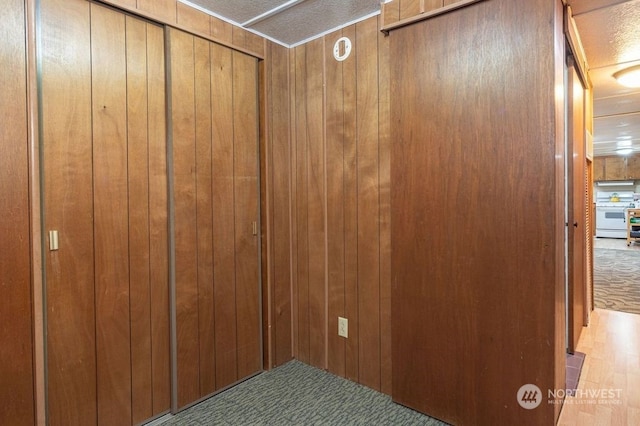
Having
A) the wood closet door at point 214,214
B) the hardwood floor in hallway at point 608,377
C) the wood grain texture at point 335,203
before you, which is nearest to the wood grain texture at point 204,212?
the wood closet door at point 214,214

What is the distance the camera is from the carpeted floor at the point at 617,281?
3.79 metres

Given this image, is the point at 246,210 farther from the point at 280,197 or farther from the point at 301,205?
the point at 301,205

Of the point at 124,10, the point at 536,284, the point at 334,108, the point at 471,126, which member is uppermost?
the point at 124,10

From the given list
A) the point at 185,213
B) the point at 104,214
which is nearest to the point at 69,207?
the point at 104,214

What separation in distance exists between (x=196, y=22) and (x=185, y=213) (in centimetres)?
110

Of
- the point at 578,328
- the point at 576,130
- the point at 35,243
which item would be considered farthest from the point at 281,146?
the point at 578,328

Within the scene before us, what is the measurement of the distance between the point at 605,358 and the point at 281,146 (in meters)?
2.76

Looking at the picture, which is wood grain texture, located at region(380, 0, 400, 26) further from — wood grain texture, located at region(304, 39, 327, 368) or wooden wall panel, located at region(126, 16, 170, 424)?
wooden wall panel, located at region(126, 16, 170, 424)

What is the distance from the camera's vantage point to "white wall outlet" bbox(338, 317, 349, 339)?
92.9 inches

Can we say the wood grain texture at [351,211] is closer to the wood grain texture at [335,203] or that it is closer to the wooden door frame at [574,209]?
the wood grain texture at [335,203]

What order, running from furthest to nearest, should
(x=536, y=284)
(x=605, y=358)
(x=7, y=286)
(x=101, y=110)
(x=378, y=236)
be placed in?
(x=605, y=358) < (x=378, y=236) < (x=101, y=110) < (x=536, y=284) < (x=7, y=286)

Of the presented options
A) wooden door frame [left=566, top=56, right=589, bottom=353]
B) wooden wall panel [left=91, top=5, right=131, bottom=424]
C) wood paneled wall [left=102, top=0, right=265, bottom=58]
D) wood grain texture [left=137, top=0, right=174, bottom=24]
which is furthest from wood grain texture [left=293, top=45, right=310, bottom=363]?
wooden door frame [left=566, top=56, right=589, bottom=353]

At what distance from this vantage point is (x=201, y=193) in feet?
6.93

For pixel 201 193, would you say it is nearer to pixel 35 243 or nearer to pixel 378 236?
pixel 35 243
